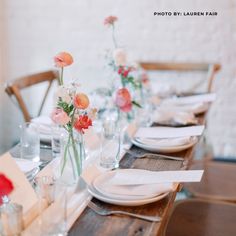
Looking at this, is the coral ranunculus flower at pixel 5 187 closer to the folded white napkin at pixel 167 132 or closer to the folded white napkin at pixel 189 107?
the folded white napkin at pixel 167 132

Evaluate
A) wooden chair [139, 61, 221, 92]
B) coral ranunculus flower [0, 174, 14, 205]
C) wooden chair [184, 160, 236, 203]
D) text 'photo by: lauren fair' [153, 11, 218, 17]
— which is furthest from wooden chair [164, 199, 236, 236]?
text 'photo by: lauren fair' [153, 11, 218, 17]

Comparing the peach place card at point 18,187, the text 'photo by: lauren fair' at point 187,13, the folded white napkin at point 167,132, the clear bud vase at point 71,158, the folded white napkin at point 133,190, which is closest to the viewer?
the peach place card at point 18,187

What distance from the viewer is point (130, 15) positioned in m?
2.85

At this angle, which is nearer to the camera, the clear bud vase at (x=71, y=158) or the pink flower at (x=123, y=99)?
the clear bud vase at (x=71, y=158)

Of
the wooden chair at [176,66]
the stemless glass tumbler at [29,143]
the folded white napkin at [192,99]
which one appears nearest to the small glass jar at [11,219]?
the stemless glass tumbler at [29,143]

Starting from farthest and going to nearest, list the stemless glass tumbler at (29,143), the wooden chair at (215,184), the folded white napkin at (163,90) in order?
the folded white napkin at (163,90), the wooden chair at (215,184), the stemless glass tumbler at (29,143)

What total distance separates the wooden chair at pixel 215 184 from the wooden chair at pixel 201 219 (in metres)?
0.18

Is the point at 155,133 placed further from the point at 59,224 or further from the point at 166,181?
the point at 59,224

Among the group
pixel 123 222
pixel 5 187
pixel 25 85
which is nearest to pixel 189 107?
pixel 25 85

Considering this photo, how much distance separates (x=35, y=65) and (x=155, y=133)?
5.39 feet

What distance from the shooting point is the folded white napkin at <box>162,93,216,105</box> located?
2143 millimetres

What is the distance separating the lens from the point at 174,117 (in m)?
1.86

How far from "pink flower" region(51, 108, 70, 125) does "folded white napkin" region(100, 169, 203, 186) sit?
0.64ft

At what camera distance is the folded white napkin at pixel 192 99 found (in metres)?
2.14
